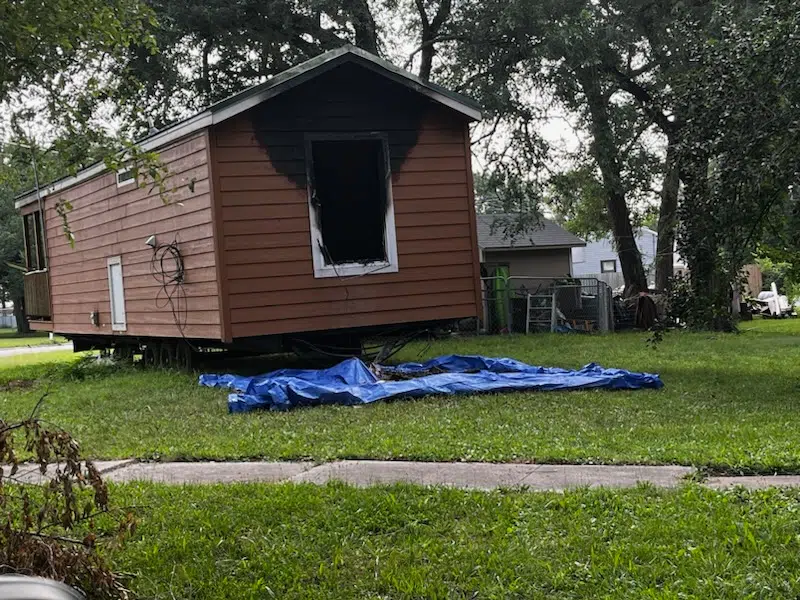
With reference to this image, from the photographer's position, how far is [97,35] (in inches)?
161

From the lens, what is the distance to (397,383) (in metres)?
9.30

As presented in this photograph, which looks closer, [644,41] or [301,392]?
[301,392]

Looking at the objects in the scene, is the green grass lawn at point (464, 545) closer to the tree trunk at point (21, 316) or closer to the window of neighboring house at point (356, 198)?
the window of neighboring house at point (356, 198)

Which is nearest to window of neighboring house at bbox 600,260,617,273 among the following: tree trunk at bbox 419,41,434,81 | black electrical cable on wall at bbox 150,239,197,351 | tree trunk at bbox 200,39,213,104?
tree trunk at bbox 419,41,434,81

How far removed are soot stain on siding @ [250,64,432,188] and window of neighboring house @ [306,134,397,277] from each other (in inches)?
9.4

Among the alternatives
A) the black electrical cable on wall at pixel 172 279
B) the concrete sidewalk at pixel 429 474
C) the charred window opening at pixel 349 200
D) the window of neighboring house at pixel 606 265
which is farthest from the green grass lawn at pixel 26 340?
the window of neighboring house at pixel 606 265

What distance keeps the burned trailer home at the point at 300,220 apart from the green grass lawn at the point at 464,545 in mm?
6151

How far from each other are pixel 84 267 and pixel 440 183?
7.07 metres

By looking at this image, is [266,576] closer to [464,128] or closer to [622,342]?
[464,128]

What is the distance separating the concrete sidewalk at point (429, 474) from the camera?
491 cm

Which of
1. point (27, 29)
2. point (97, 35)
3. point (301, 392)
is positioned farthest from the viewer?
point (301, 392)

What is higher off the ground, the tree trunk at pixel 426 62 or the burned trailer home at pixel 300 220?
the tree trunk at pixel 426 62

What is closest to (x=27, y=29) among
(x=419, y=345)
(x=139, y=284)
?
(x=139, y=284)

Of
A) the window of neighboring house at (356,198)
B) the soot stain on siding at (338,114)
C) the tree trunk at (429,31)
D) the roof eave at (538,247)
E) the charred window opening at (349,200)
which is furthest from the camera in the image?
the roof eave at (538,247)
